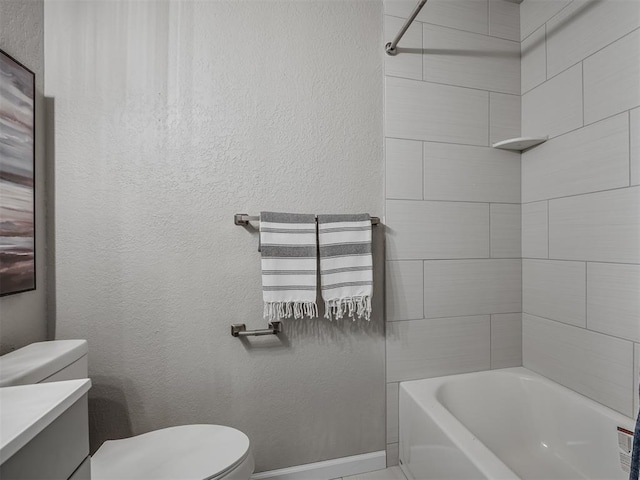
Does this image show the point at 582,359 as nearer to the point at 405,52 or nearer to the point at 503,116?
the point at 503,116

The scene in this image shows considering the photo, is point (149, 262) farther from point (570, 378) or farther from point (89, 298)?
point (570, 378)

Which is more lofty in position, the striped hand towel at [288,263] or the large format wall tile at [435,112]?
the large format wall tile at [435,112]

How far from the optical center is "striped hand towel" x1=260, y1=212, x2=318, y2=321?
4.38 feet

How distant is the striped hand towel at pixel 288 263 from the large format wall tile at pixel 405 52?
2.89 feet

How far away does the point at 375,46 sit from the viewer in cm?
153

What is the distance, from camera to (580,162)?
1403mm

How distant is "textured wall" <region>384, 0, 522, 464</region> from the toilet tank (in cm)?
132

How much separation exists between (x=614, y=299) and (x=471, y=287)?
0.55m

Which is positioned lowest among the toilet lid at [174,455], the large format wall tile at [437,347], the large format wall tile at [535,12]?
the toilet lid at [174,455]

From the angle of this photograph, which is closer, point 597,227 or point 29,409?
point 29,409

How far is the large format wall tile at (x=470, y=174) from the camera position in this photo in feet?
5.18

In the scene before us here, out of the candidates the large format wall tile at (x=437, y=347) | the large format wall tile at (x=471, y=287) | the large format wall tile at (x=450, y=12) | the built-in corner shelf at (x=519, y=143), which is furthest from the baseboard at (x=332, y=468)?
the large format wall tile at (x=450, y=12)

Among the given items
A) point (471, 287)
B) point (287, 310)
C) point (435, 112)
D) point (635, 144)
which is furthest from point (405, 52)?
point (287, 310)

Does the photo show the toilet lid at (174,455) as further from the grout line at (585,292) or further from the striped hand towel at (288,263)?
the grout line at (585,292)
